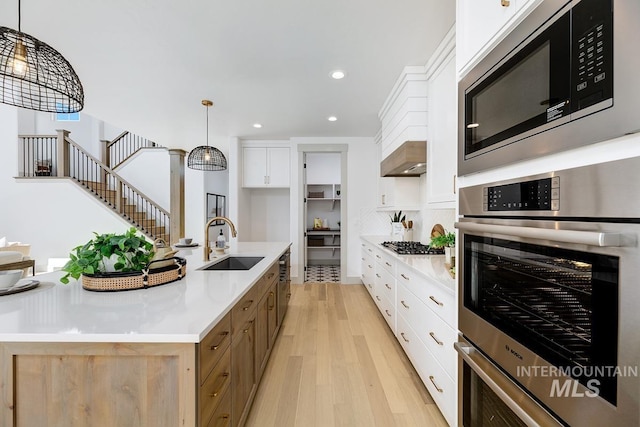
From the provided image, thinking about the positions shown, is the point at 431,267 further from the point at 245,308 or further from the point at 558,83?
the point at 558,83

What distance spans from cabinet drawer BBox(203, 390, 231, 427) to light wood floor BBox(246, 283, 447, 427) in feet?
1.84

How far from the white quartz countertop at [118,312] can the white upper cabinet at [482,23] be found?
1502mm

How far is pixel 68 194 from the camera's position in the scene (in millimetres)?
6805

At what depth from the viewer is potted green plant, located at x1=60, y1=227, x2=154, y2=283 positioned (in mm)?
1493

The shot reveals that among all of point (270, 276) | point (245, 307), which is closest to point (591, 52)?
point (245, 307)

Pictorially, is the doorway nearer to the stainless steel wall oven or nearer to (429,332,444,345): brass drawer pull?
(429,332,444,345): brass drawer pull

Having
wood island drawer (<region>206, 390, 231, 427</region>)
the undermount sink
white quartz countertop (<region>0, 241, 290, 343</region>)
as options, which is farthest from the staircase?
wood island drawer (<region>206, 390, 231, 427</region>)

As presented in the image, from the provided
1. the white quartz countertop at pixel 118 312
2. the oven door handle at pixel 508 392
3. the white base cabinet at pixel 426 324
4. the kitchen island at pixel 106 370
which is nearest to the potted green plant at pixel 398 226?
the white base cabinet at pixel 426 324

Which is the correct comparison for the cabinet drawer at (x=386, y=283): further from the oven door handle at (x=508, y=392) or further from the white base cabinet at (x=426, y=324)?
the oven door handle at (x=508, y=392)

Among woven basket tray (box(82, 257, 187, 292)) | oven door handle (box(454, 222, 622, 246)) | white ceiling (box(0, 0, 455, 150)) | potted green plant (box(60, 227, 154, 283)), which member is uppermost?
white ceiling (box(0, 0, 455, 150))

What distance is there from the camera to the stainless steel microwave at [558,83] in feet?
2.05

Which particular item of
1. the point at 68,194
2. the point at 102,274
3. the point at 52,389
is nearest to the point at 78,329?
the point at 52,389

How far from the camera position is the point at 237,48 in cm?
242

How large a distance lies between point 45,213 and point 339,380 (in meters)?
8.02
